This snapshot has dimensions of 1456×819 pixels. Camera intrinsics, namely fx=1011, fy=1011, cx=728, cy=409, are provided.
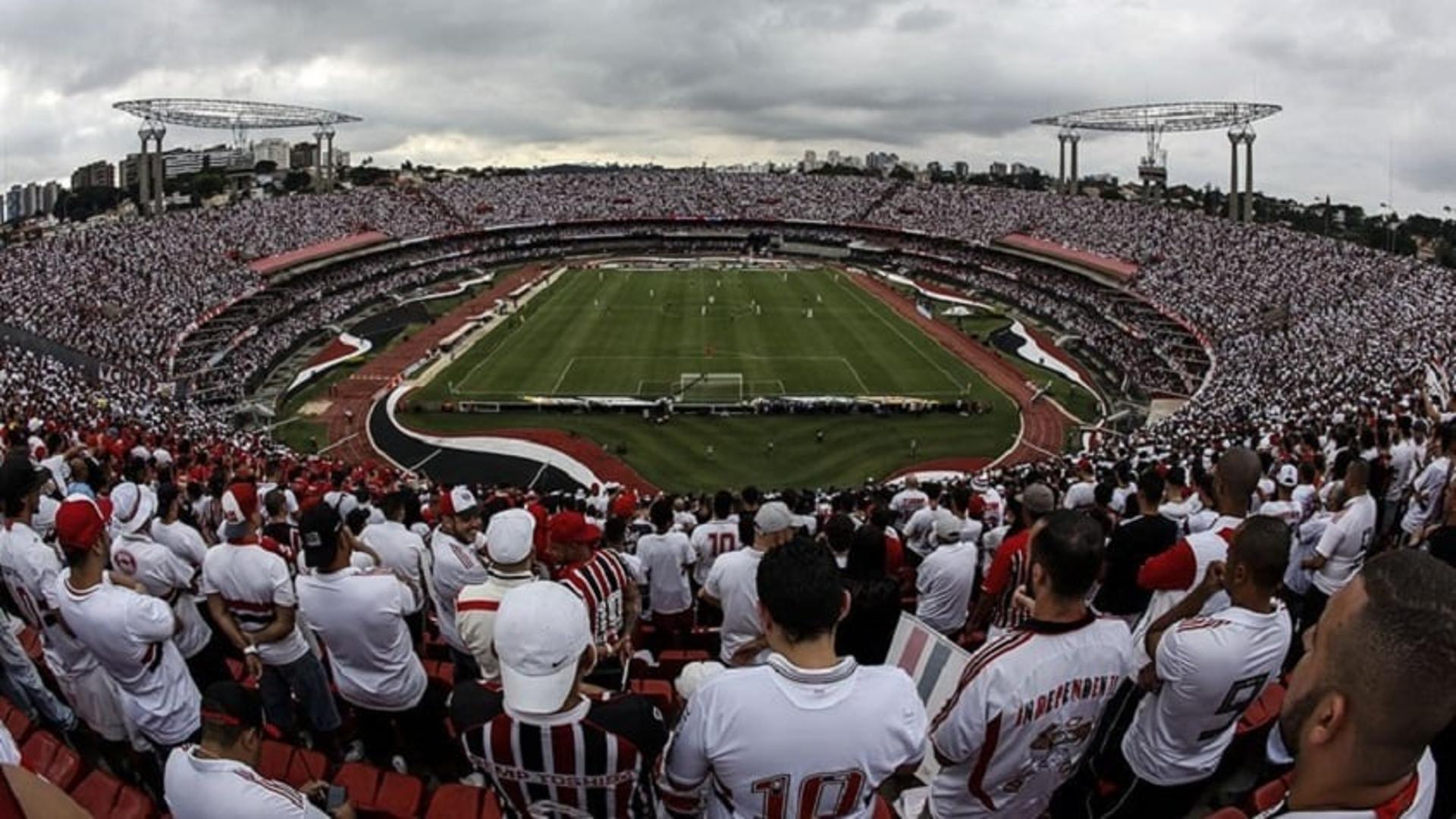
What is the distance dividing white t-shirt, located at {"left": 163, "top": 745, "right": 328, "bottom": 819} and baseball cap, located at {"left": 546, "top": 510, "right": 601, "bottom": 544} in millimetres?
2069

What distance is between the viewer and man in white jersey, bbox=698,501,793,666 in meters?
6.96

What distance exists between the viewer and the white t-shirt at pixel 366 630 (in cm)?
613

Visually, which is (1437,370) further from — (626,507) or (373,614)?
(373,614)

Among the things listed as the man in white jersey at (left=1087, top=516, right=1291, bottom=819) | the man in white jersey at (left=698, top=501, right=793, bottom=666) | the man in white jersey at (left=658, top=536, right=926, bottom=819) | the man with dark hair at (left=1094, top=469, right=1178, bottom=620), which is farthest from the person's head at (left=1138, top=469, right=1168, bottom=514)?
the man in white jersey at (left=658, top=536, right=926, bottom=819)

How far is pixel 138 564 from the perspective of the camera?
697cm

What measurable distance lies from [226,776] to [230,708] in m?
0.27

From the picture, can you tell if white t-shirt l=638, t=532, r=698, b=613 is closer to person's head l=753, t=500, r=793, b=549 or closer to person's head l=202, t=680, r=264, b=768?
person's head l=753, t=500, r=793, b=549

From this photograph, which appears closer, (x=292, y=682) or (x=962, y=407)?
(x=292, y=682)

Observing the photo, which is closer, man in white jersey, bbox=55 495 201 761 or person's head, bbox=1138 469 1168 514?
man in white jersey, bbox=55 495 201 761

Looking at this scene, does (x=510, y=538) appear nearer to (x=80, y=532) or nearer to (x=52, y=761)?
(x=80, y=532)

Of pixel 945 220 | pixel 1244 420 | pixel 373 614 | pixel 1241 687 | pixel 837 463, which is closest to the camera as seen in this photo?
pixel 1241 687

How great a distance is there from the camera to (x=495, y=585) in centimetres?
512

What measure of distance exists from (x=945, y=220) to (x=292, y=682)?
82618 mm

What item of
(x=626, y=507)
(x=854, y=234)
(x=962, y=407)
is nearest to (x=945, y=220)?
(x=854, y=234)
